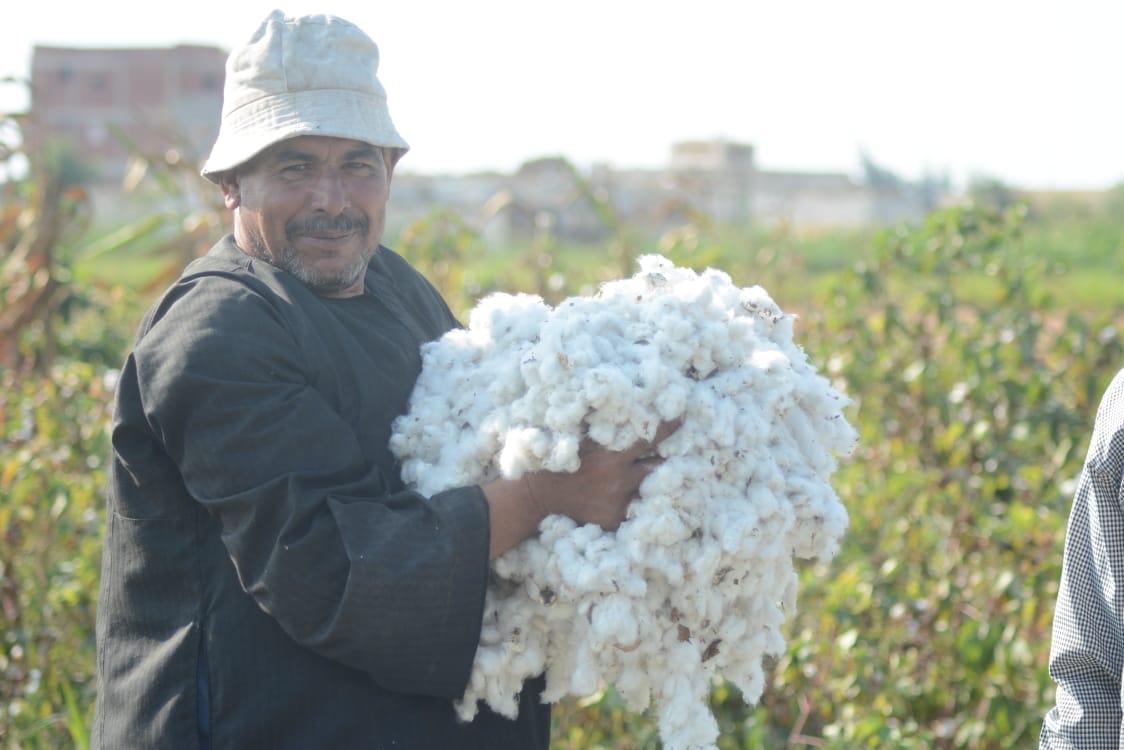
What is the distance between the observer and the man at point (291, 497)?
64.2 inches

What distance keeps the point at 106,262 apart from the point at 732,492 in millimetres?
24726

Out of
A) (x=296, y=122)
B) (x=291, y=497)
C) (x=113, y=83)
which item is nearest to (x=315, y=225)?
(x=296, y=122)

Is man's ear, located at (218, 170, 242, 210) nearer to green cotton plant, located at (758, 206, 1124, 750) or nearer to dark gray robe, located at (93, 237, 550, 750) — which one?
dark gray robe, located at (93, 237, 550, 750)

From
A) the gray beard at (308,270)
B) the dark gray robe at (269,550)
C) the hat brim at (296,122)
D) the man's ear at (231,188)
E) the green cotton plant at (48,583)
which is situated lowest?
the green cotton plant at (48,583)

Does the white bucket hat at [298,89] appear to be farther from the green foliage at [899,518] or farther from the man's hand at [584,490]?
the green foliage at [899,518]

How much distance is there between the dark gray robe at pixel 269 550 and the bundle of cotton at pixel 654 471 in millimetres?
94

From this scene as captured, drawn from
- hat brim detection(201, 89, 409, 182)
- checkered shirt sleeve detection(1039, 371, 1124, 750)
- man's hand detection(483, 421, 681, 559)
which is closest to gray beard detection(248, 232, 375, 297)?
hat brim detection(201, 89, 409, 182)

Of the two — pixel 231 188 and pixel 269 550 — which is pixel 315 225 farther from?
pixel 269 550

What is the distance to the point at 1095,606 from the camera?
167 cm

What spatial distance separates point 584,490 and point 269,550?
44 cm

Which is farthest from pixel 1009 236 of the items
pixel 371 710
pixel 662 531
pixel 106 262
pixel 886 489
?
pixel 106 262

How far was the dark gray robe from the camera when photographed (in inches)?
63.9

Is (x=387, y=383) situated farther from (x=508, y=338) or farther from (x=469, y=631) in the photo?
(x=469, y=631)

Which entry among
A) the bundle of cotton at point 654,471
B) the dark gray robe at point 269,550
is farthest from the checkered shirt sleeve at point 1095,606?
the dark gray robe at point 269,550
